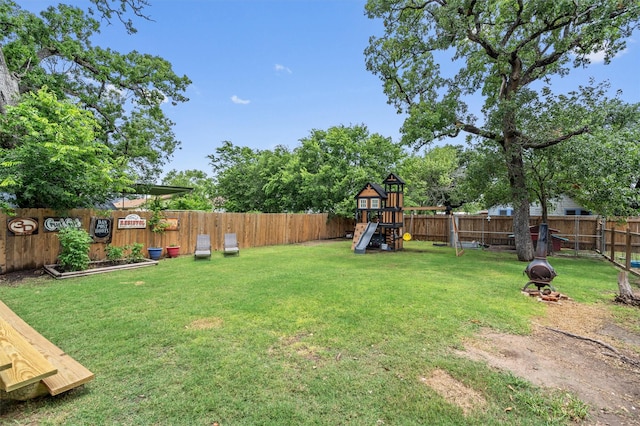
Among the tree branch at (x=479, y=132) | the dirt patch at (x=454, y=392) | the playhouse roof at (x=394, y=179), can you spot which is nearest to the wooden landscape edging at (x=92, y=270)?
the dirt patch at (x=454, y=392)

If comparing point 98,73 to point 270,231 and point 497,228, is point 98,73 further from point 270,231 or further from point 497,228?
point 497,228

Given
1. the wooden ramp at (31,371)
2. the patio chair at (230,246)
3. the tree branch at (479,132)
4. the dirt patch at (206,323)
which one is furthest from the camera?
the patio chair at (230,246)

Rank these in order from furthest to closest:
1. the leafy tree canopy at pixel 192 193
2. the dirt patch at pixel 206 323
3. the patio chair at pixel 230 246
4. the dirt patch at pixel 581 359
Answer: the leafy tree canopy at pixel 192 193 < the patio chair at pixel 230 246 < the dirt patch at pixel 206 323 < the dirt patch at pixel 581 359

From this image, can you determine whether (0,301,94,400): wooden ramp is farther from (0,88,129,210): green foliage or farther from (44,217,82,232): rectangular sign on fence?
(44,217,82,232): rectangular sign on fence

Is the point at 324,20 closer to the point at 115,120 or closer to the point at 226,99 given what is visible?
the point at 226,99

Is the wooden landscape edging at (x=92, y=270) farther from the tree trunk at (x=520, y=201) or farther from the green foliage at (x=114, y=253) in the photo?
the tree trunk at (x=520, y=201)

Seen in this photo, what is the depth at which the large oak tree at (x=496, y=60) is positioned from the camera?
822cm

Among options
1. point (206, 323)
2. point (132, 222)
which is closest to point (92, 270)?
point (132, 222)

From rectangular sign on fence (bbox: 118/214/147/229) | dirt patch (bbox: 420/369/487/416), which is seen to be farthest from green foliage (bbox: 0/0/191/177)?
dirt patch (bbox: 420/369/487/416)

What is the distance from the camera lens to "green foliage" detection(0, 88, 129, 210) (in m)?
6.45

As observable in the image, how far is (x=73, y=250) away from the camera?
22.6 ft

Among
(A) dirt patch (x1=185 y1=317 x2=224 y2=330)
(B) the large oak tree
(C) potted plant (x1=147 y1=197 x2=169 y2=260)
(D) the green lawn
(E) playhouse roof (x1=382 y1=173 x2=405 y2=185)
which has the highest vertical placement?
(B) the large oak tree

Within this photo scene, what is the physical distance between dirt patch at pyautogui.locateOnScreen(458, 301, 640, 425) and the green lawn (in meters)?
0.22

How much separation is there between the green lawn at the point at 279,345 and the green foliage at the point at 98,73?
6.16 metres
